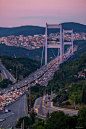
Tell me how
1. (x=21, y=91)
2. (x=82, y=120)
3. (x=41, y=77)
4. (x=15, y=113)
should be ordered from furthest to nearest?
(x=41, y=77) < (x=21, y=91) < (x=15, y=113) < (x=82, y=120)

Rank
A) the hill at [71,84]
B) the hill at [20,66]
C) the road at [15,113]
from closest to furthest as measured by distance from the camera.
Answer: the road at [15,113] → the hill at [71,84] → the hill at [20,66]

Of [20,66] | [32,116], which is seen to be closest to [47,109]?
[32,116]

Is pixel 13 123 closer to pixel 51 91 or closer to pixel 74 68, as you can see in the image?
pixel 51 91

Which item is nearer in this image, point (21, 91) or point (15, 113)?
point (15, 113)

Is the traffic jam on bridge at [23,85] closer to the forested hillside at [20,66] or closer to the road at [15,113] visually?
the road at [15,113]

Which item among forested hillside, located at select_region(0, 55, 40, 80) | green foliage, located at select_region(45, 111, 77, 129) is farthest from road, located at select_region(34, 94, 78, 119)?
forested hillside, located at select_region(0, 55, 40, 80)

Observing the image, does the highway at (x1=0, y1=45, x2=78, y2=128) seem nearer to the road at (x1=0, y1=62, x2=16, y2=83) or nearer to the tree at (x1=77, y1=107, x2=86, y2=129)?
the road at (x1=0, y1=62, x2=16, y2=83)

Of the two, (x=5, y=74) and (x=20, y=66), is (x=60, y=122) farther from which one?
(x=20, y=66)

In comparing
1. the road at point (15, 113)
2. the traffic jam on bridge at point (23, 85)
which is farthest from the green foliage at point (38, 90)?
the road at point (15, 113)

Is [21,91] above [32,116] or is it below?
above
